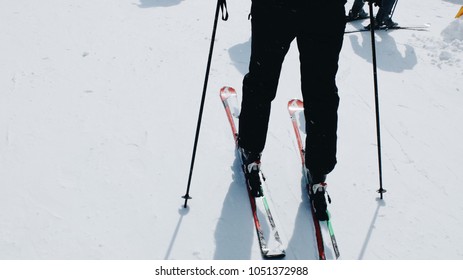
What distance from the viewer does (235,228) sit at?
2.86 meters

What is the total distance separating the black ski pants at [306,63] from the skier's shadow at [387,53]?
9.67 ft

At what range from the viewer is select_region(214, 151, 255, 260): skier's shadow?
2691mm

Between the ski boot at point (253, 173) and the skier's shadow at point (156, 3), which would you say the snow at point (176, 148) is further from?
the skier's shadow at point (156, 3)

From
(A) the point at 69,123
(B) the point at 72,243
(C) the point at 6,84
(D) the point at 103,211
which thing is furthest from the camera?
(C) the point at 6,84

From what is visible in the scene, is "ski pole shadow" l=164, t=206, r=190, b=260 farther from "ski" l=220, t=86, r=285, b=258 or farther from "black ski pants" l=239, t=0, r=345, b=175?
"black ski pants" l=239, t=0, r=345, b=175

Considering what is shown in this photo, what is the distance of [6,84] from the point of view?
3.98 meters

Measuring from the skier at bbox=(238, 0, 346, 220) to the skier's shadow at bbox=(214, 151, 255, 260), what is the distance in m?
0.16

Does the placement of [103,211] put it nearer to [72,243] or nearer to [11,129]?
[72,243]

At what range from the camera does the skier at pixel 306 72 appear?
236 centimetres

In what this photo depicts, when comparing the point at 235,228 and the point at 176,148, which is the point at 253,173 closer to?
the point at 235,228

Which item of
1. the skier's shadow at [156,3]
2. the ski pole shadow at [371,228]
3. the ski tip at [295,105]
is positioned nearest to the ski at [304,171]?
the ski tip at [295,105]

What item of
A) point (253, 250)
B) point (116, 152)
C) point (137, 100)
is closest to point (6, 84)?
point (137, 100)

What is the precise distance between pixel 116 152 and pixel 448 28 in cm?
532

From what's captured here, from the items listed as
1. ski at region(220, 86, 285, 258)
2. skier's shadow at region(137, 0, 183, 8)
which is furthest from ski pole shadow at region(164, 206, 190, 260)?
skier's shadow at region(137, 0, 183, 8)
